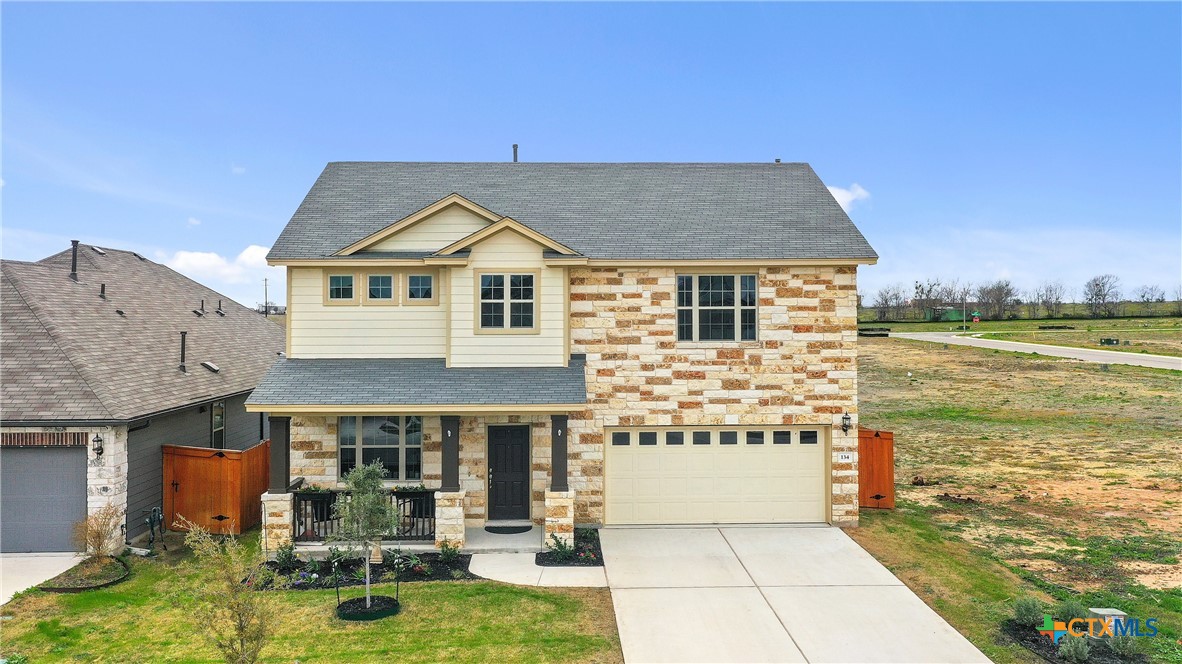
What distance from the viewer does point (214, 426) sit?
54.9ft

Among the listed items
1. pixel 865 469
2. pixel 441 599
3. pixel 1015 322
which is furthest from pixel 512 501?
pixel 1015 322

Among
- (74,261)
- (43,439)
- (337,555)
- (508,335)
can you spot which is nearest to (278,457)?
(337,555)

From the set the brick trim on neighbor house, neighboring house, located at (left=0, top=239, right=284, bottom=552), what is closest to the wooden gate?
neighboring house, located at (left=0, top=239, right=284, bottom=552)

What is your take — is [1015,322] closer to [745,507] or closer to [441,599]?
[745,507]

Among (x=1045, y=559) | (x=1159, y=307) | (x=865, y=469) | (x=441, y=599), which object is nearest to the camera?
(x=441, y=599)

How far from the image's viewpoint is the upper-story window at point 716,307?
568 inches

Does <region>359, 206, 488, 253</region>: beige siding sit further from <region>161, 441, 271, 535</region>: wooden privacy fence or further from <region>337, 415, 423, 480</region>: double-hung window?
<region>161, 441, 271, 535</region>: wooden privacy fence

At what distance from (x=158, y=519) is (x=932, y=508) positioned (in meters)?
16.7

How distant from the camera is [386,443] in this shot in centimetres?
1386

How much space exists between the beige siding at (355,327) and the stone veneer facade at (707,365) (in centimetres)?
316

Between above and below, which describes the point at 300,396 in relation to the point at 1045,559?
above

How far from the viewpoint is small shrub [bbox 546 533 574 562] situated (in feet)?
39.8

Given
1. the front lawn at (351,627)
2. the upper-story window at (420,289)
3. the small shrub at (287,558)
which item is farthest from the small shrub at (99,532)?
the upper-story window at (420,289)

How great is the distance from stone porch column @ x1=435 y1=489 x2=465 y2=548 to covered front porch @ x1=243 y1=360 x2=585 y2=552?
19 mm
